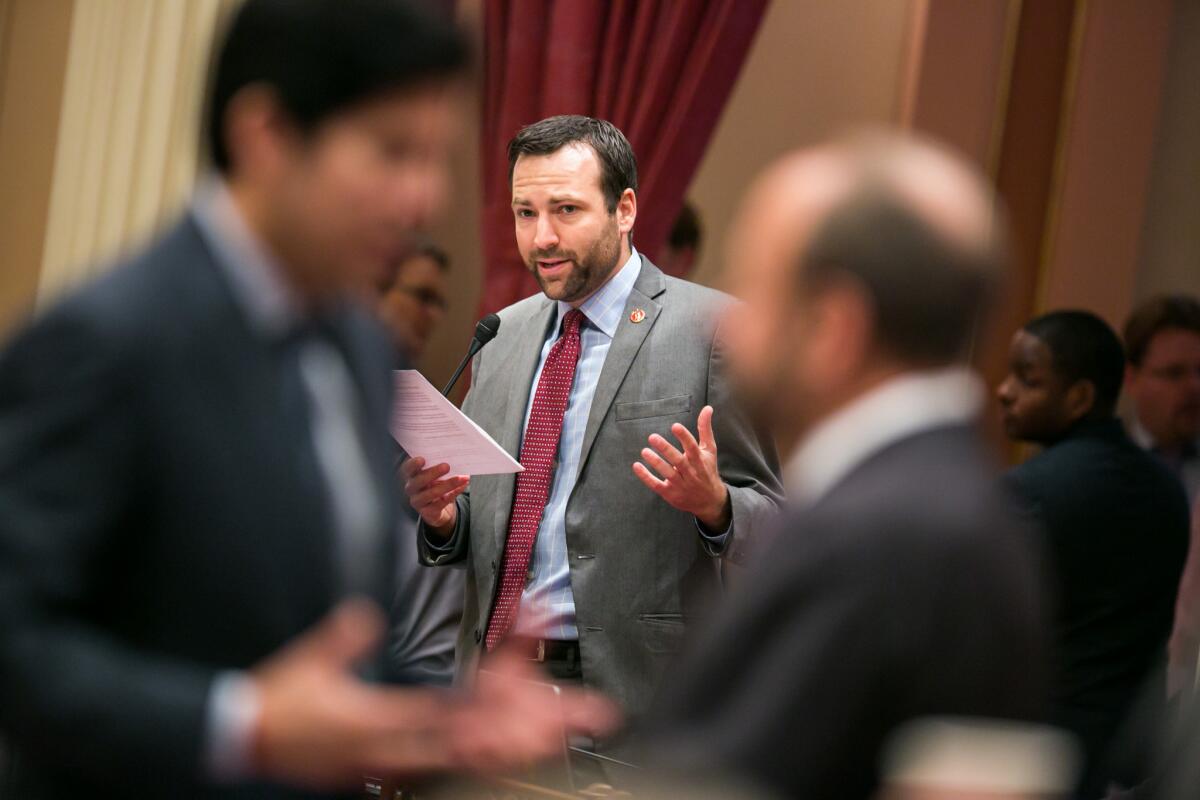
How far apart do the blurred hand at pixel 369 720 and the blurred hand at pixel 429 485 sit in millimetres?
1680

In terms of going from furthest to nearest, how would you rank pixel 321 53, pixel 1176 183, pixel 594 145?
pixel 1176 183
pixel 594 145
pixel 321 53

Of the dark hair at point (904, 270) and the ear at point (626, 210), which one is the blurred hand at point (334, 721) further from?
the ear at point (626, 210)

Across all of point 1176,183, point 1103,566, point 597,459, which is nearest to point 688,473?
point 597,459

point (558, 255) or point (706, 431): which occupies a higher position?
point (558, 255)

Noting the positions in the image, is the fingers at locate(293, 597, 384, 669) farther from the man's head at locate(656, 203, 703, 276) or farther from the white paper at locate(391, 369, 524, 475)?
the man's head at locate(656, 203, 703, 276)

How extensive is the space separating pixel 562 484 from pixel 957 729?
1989mm

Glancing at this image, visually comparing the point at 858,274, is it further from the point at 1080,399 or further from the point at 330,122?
the point at 1080,399

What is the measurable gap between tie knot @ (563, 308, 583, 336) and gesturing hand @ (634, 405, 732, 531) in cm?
50

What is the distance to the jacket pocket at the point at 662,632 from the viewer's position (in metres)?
3.08

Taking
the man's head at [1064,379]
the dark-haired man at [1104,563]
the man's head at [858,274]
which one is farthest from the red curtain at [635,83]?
the man's head at [858,274]

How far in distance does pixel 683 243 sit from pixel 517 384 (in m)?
1.74

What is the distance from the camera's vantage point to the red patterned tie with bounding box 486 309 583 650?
3178 mm

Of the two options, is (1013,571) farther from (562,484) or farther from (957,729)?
(562,484)

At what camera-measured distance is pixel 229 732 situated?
1.22m
